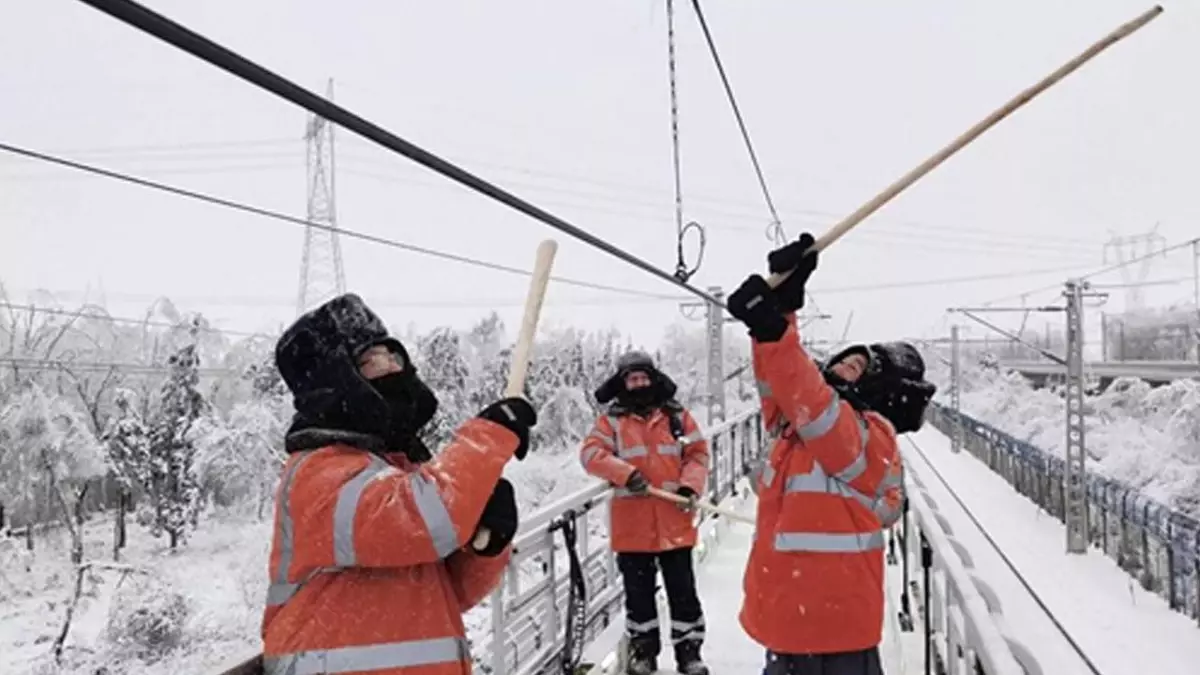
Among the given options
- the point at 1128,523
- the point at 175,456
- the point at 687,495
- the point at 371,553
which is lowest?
the point at 1128,523

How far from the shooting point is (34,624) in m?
18.7

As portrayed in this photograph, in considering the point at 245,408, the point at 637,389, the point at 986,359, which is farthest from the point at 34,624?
the point at 986,359

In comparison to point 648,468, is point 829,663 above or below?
below

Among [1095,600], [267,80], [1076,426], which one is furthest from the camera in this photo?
[1076,426]

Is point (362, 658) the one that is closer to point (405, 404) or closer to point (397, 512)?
point (397, 512)

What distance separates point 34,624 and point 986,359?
5500cm

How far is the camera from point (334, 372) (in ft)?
5.67

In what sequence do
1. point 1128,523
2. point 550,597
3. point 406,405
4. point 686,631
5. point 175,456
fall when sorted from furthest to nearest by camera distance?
point 175,456 → point 1128,523 → point 686,631 → point 550,597 → point 406,405

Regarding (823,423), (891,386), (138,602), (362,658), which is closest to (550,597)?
(891,386)

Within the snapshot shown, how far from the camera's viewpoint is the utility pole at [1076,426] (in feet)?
58.4

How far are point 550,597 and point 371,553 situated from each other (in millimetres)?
2442

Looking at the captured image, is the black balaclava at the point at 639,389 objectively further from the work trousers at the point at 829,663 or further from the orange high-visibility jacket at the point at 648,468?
the work trousers at the point at 829,663

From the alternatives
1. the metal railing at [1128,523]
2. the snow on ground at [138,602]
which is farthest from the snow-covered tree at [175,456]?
the metal railing at [1128,523]

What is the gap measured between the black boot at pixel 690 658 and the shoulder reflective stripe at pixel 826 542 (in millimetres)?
1579
